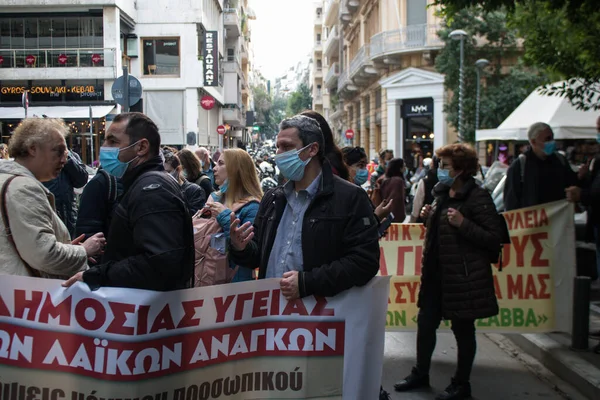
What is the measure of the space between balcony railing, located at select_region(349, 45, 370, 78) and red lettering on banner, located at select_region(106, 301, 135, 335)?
37071 mm

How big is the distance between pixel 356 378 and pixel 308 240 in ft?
2.44

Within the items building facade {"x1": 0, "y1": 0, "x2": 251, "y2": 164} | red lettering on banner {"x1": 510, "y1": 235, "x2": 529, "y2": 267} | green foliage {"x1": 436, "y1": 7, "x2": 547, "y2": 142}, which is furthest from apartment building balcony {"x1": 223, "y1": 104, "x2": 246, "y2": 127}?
red lettering on banner {"x1": 510, "y1": 235, "x2": 529, "y2": 267}

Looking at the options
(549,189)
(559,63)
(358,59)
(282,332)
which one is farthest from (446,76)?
(282,332)

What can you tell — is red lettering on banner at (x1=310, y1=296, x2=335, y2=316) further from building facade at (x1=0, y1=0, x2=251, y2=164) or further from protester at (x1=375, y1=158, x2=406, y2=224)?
building facade at (x1=0, y1=0, x2=251, y2=164)

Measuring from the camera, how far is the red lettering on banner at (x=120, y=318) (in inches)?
120

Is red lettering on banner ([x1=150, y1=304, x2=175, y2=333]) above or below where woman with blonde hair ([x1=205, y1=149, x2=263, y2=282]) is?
below

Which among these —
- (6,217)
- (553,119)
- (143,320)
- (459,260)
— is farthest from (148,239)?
(553,119)

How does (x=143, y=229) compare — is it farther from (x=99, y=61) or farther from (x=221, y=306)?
(x=99, y=61)

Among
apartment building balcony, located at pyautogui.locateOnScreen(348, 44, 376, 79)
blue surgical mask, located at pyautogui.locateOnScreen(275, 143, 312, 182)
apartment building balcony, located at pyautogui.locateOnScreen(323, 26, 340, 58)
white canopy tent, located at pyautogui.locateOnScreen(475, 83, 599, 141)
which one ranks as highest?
apartment building balcony, located at pyautogui.locateOnScreen(323, 26, 340, 58)

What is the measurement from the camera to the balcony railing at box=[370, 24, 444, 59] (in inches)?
1326

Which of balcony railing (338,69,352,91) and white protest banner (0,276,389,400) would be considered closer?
white protest banner (0,276,389,400)

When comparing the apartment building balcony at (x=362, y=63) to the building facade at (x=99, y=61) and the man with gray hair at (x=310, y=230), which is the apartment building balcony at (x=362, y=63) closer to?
the building facade at (x=99, y=61)

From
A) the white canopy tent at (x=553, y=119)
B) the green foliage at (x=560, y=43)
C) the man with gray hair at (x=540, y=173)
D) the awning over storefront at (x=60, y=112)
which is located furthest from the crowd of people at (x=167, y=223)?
the awning over storefront at (x=60, y=112)

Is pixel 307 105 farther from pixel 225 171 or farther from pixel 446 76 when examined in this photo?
pixel 225 171
